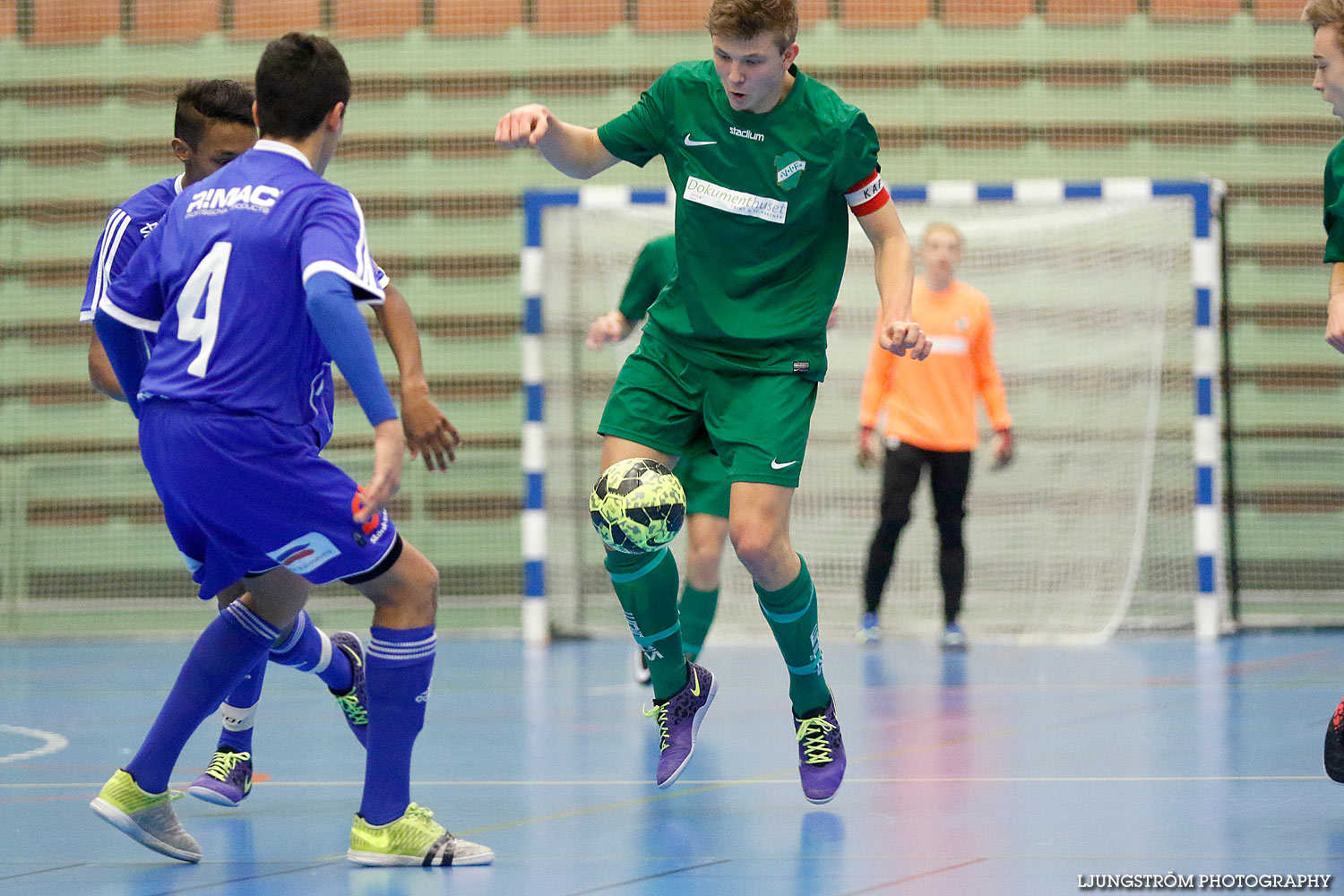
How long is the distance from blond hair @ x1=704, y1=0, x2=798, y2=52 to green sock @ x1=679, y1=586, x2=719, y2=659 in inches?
98.2

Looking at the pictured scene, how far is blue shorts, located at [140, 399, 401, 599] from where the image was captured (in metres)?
3.03

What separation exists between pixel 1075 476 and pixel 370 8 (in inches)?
203

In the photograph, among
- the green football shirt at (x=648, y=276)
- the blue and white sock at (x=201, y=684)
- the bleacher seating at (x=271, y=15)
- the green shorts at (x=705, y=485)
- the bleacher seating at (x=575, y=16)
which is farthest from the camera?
the bleacher seating at (x=271, y=15)

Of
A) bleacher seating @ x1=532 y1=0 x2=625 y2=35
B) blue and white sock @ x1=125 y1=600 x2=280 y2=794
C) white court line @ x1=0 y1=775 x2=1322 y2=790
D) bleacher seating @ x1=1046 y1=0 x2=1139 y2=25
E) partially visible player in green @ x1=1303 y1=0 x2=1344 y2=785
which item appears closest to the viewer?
blue and white sock @ x1=125 y1=600 x2=280 y2=794

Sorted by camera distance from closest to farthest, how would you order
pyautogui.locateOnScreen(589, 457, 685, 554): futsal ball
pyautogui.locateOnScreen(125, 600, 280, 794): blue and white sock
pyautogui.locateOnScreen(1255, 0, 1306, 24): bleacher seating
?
pyautogui.locateOnScreen(125, 600, 280, 794): blue and white sock < pyautogui.locateOnScreen(589, 457, 685, 554): futsal ball < pyautogui.locateOnScreen(1255, 0, 1306, 24): bleacher seating

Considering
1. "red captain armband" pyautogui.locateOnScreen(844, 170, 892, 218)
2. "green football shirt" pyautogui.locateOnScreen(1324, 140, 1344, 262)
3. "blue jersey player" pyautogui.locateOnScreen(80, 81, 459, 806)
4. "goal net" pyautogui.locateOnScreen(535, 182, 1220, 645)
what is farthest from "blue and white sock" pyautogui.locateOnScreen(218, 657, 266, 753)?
"goal net" pyautogui.locateOnScreen(535, 182, 1220, 645)

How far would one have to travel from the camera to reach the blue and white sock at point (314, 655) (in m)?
3.86

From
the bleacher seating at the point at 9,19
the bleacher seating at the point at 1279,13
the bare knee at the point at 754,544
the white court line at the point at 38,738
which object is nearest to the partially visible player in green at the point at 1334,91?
the bare knee at the point at 754,544

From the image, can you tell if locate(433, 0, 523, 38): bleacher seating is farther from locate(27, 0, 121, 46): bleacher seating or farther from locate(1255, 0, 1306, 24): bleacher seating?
locate(1255, 0, 1306, 24): bleacher seating

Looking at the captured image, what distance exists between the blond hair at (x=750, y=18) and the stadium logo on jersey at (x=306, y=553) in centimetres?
147

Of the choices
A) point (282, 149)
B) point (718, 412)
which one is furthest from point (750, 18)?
point (282, 149)

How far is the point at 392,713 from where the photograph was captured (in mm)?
3172

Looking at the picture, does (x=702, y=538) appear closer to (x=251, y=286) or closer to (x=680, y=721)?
(x=680, y=721)

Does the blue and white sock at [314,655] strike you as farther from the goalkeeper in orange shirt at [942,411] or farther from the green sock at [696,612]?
the goalkeeper in orange shirt at [942,411]
